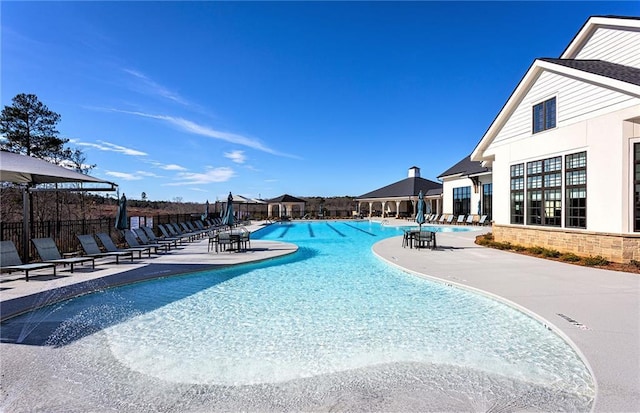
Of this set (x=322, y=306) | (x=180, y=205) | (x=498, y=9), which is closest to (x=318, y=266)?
(x=322, y=306)

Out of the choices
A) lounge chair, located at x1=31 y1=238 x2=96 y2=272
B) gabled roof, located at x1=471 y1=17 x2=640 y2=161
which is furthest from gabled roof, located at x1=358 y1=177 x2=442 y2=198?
lounge chair, located at x1=31 y1=238 x2=96 y2=272

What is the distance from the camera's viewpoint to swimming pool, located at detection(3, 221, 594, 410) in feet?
11.8

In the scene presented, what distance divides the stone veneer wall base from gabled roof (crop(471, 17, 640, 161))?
4.23m

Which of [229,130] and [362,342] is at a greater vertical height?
[229,130]

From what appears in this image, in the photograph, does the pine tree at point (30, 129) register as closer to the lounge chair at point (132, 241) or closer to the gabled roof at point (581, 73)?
the lounge chair at point (132, 241)

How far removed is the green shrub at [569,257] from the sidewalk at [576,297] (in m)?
0.47

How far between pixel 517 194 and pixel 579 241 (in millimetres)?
3562

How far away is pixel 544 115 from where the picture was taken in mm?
12133

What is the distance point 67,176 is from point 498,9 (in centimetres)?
1791

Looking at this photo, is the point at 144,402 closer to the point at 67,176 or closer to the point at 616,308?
the point at 67,176

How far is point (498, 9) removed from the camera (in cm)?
1409

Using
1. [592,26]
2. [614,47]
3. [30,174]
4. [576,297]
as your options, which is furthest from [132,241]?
[592,26]

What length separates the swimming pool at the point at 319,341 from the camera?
11.8ft

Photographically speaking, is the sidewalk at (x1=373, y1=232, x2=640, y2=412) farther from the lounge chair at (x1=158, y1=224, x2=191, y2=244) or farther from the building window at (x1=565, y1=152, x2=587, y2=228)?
the lounge chair at (x1=158, y1=224, x2=191, y2=244)
